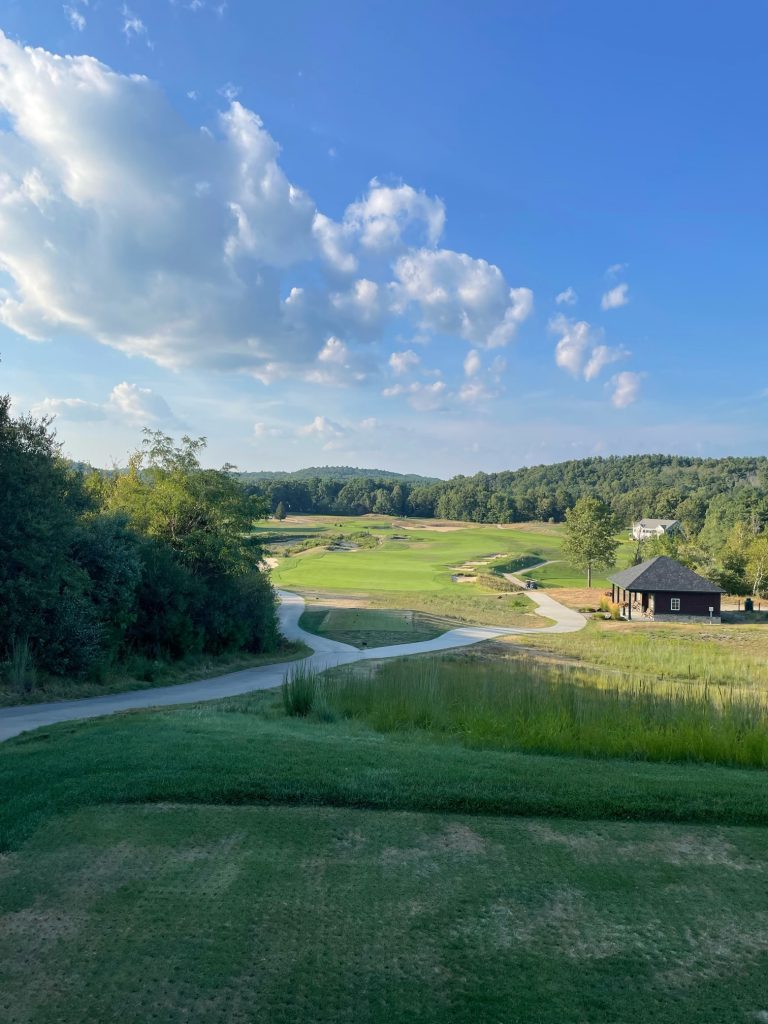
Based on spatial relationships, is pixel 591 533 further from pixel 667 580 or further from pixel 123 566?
pixel 123 566

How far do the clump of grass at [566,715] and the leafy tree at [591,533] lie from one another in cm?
5302

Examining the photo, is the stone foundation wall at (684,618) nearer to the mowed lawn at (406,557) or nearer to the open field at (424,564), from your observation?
the open field at (424,564)

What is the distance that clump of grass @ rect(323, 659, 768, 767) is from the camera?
24.2ft

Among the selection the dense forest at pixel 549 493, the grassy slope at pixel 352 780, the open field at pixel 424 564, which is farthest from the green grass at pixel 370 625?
the dense forest at pixel 549 493

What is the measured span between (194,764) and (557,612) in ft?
142

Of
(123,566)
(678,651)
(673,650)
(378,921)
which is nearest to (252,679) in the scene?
(123,566)

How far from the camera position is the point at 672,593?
4422cm

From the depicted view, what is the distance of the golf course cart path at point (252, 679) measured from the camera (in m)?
11.6

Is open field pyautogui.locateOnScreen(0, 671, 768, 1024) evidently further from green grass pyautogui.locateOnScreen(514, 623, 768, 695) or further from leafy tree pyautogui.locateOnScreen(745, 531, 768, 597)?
leafy tree pyautogui.locateOnScreen(745, 531, 768, 597)

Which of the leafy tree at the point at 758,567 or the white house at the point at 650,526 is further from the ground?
the white house at the point at 650,526

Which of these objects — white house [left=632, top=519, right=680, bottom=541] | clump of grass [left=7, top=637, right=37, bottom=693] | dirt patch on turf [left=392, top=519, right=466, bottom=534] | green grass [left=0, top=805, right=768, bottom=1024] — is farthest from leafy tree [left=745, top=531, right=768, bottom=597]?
green grass [left=0, top=805, right=768, bottom=1024]

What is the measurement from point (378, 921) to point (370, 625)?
30853 mm

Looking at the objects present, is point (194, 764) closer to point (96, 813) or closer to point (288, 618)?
point (96, 813)

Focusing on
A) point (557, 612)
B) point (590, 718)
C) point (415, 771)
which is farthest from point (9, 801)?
point (557, 612)
